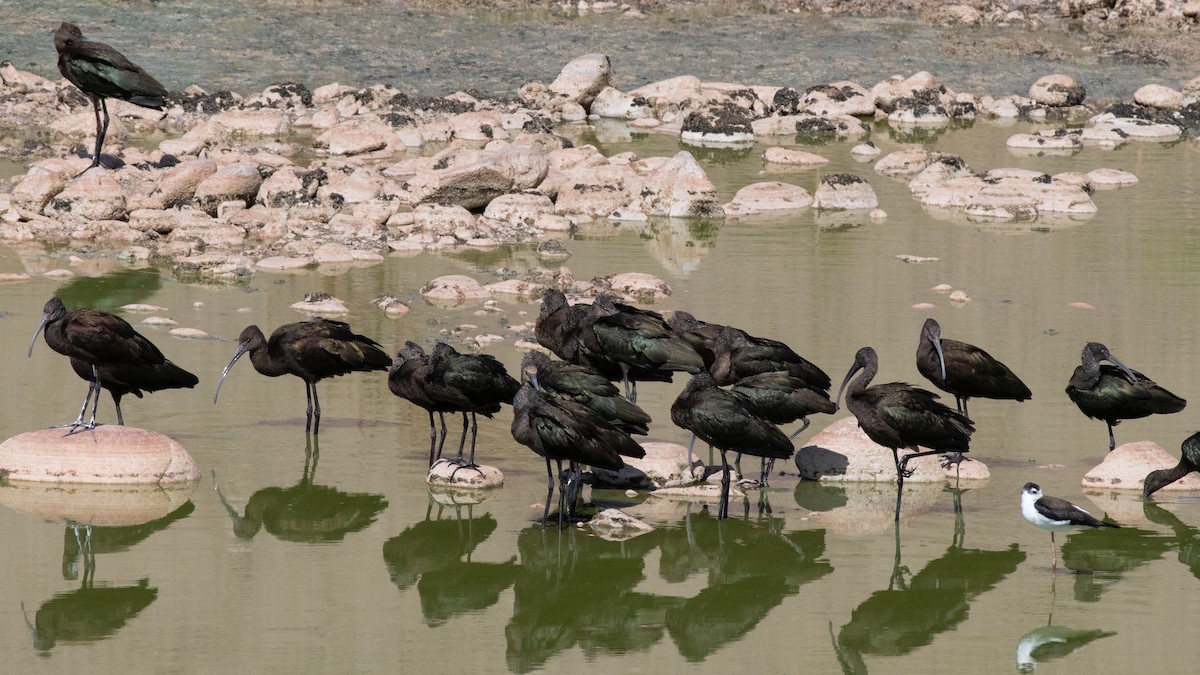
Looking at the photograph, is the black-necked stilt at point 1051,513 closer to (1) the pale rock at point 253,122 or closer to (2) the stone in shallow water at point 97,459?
(2) the stone in shallow water at point 97,459

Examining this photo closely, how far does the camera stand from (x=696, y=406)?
1270cm

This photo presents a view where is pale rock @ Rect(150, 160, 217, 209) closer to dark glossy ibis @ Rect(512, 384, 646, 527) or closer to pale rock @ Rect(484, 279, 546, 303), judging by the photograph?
pale rock @ Rect(484, 279, 546, 303)

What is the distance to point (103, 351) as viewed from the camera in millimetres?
13906

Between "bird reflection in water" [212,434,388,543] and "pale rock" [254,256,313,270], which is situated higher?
"bird reflection in water" [212,434,388,543]

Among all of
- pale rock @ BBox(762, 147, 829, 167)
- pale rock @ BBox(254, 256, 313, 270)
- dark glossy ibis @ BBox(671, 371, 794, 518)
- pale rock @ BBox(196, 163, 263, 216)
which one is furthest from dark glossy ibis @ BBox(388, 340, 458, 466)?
pale rock @ BBox(762, 147, 829, 167)

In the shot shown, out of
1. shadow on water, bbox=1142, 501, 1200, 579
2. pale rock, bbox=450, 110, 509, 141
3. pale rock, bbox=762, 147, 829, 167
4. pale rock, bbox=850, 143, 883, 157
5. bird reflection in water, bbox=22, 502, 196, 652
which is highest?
bird reflection in water, bbox=22, 502, 196, 652

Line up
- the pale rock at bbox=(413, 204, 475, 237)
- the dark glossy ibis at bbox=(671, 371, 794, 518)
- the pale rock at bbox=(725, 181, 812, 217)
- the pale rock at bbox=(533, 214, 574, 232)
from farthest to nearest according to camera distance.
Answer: the pale rock at bbox=(725, 181, 812, 217), the pale rock at bbox=(533, 214, 574, 232), the pale rock at bbox=(413, 204, 475, 237), the dark glossy ibis at bbox=(671, 371, 794, 518)

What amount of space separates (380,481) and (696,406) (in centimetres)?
289

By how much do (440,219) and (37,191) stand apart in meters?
5.76

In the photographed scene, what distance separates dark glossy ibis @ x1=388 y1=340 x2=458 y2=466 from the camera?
1360 centimetres

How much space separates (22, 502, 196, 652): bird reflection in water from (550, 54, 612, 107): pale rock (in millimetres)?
25481

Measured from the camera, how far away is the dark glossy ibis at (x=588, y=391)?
514 inches

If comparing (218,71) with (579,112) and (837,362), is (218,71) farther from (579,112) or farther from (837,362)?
(837,362)

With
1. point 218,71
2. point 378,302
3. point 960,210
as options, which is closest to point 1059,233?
point 960,210
